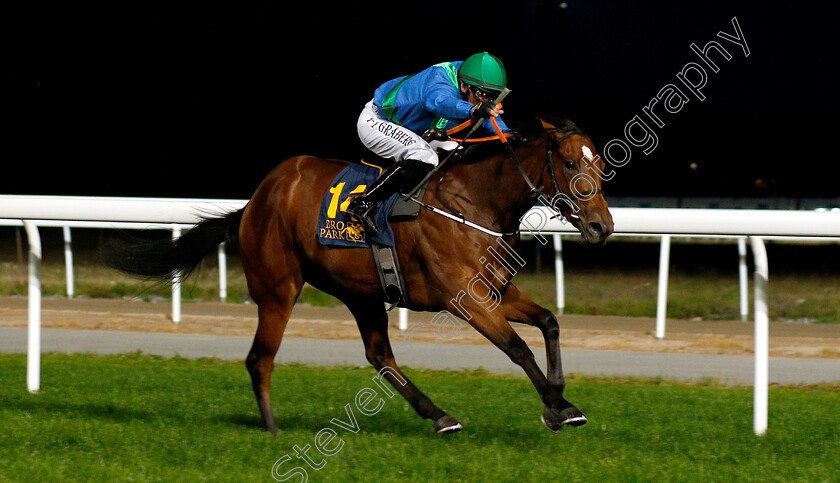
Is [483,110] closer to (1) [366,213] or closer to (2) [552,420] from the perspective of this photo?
(1) [366,213]

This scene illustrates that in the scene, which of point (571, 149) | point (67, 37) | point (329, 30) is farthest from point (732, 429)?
point (67, 37)

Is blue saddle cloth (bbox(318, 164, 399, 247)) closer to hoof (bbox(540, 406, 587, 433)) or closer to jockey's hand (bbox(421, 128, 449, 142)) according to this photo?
jockey's hand (bbox(421, 128, 449, 142))

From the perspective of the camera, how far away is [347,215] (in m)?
4.73

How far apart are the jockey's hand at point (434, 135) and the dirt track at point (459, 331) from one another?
325cm

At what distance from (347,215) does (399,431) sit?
1.08 m

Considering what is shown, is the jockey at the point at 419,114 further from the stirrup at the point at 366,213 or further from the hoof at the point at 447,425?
the hoof at the point at 447,425

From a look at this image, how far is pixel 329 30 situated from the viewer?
17594 millimetres

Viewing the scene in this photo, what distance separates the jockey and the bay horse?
16cm

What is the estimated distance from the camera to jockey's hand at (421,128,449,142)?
471 cm

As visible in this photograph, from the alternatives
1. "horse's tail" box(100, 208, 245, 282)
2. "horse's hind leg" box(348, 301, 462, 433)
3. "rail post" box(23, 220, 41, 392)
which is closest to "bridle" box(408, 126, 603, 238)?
"horse's hind leg" box(348, 301, 462, 433)

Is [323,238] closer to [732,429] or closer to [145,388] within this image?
[145,388]

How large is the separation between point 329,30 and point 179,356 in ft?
37.6

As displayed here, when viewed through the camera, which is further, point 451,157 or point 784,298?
point 784,298

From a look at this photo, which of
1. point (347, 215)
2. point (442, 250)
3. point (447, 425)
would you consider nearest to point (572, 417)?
point (447, 425)
